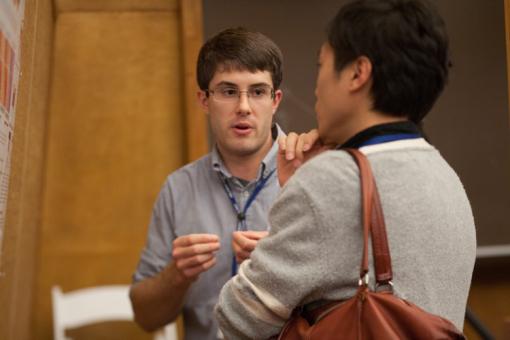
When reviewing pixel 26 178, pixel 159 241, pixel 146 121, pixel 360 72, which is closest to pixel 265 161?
pixel 159 241

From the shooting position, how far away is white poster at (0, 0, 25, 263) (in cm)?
162

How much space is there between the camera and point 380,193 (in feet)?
3.42

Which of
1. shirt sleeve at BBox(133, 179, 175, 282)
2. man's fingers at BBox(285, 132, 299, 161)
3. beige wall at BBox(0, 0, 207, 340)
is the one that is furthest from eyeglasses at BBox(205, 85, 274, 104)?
beige wall at BBox(0, 0, 207, 340)

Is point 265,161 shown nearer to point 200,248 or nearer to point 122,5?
point 200,248

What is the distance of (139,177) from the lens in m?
3.61

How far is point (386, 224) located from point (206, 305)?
3.60 feet

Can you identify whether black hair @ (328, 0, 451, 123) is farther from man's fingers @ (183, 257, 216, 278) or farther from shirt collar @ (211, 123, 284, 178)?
shirt collar @ (211, 123, 284, 178)

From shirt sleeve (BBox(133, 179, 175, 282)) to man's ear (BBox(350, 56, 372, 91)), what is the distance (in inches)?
43.1

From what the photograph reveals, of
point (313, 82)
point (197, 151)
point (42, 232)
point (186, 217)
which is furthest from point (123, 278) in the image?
point (186, 217)

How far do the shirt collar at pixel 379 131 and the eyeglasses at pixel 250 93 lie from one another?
892 millimetres

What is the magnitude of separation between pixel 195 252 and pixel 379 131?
0.73 m

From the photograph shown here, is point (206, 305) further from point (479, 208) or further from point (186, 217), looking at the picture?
point (479, 208)

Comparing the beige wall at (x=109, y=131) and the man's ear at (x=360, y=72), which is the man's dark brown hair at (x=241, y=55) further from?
the beige wall at (x=109, y=131)

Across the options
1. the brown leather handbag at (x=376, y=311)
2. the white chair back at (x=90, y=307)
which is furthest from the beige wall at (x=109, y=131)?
the brown leather handbag at (x=376, y=311)
